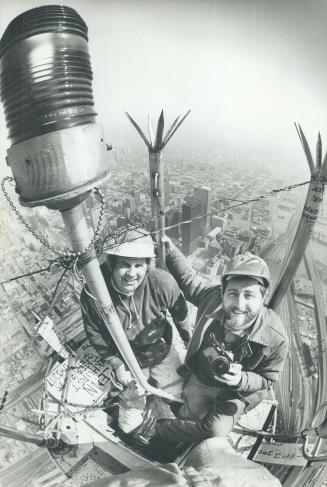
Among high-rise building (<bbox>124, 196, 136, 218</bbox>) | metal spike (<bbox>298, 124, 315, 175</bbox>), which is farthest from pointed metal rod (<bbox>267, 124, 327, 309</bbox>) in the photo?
high-rise building (<bbox>124, 196, 136, 218</bbox>)

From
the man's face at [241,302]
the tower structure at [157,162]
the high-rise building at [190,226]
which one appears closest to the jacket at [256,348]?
the man's face at [241,302]

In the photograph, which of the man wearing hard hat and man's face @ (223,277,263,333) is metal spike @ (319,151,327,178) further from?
the man wearing hard hat

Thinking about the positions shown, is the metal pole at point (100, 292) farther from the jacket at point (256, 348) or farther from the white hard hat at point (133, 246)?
the jacket at point (256, 348)

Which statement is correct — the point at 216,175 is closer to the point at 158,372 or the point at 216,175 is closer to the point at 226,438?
the point at 158,372

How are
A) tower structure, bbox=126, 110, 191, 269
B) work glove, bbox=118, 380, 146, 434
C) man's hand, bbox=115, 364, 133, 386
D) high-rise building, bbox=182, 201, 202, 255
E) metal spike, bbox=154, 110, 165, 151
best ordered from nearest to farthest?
1. metal spike, bbox=154, 110, 165, 151
2. tower structure, bbox=126, 110, 191, 269
3. work glove, bbox=118, 380, 146, 434
4. man's hand, bbox=115, 364, 133, 386
5. high-rise building, bbox=182, 201, 202, 255

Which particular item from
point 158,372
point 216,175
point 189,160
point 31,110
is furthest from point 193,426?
point 216,175
